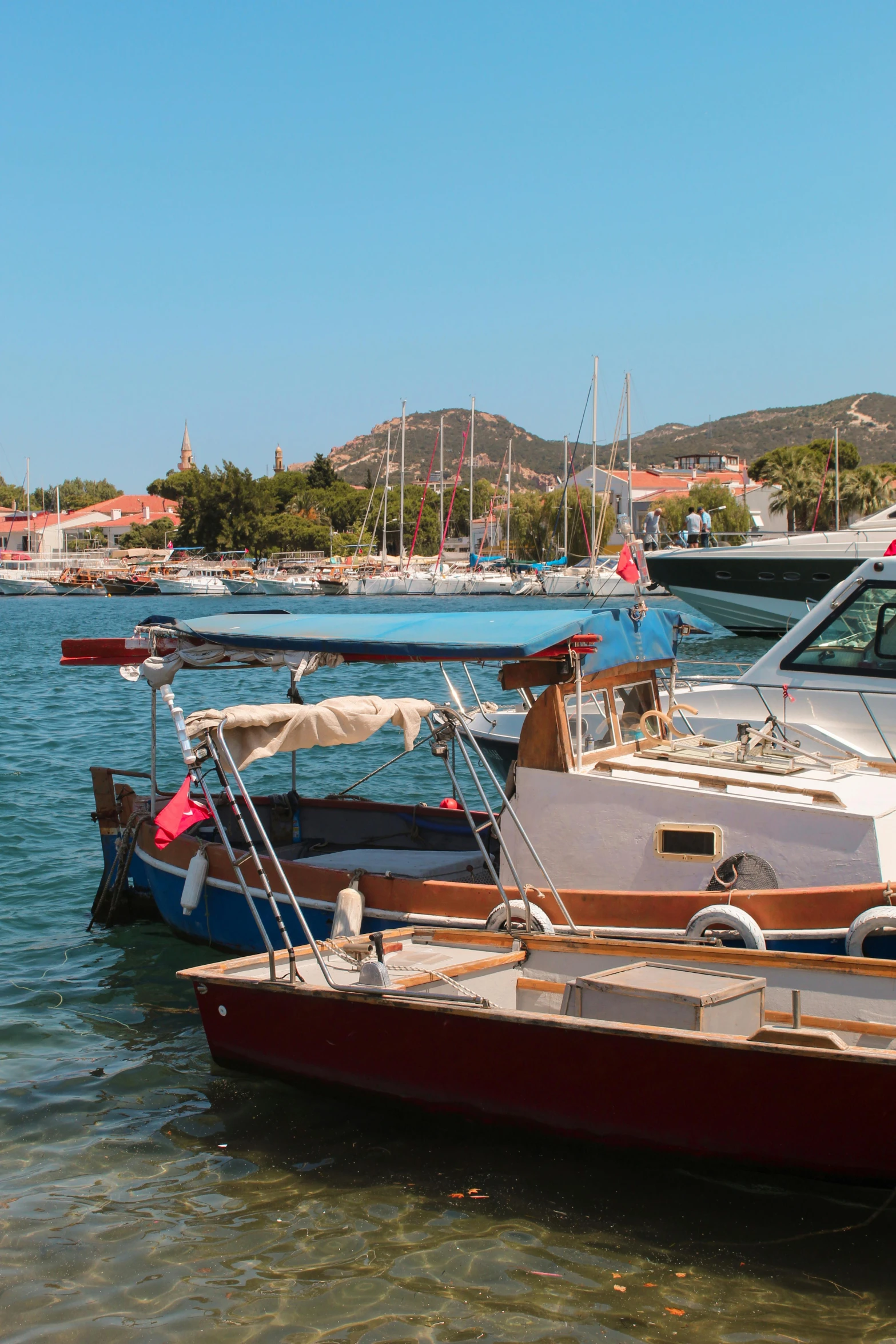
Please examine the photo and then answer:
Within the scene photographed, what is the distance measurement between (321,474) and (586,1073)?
432 ft

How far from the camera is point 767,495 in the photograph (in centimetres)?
9088

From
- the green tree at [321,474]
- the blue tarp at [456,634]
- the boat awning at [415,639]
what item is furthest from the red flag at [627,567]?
the green tree at [321,474]

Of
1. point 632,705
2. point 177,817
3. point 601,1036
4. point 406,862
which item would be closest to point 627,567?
point 632,705

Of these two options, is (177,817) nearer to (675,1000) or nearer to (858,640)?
(675,1000)

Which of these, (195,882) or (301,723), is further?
(195,882)

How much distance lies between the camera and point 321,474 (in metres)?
134

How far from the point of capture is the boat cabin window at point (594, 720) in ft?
28.8

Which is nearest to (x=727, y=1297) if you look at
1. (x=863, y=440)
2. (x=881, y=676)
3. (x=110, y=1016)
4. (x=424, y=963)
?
(x=424, y=963)

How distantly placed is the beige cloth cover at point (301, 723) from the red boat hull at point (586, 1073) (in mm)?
1563

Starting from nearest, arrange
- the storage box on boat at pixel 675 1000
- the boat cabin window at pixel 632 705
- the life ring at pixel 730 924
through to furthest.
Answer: the storage box on boat at pixel 675 1000 → the life ring at pixel 730 924 → the boat cabin window at pixel 632 705

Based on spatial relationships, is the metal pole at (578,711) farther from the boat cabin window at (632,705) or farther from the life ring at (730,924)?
the life ring at (730,924)

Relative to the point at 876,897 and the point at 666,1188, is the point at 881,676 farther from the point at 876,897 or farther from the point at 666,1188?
the point at 666,1188

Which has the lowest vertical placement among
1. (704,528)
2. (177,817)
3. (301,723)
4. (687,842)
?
(687,842)

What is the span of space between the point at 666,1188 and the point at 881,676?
6787 millimetres
